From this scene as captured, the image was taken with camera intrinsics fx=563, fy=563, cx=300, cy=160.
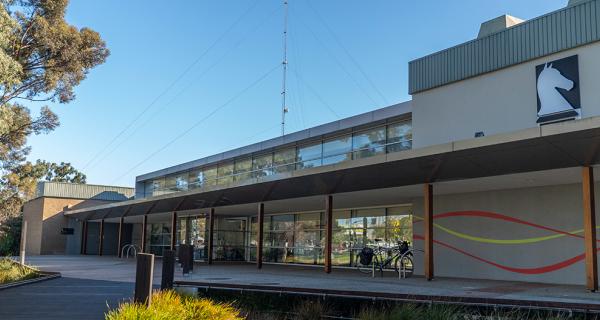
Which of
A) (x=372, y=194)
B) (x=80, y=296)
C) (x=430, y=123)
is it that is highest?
(x=430, y=123)

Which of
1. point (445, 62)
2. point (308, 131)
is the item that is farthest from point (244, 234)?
point (445, 62)

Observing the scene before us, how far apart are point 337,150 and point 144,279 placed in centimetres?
1673

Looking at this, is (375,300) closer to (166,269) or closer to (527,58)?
(166,269)

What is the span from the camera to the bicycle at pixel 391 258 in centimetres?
1778

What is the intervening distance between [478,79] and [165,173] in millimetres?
26535

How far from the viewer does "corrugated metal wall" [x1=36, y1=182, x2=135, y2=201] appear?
147 feet

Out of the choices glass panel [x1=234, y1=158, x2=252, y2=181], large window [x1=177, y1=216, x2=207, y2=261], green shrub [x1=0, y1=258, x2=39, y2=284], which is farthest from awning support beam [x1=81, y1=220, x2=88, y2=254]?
Answer: green shrub [x1=0, y1=258, x2=39, y2=284]

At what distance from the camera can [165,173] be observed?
3956cm

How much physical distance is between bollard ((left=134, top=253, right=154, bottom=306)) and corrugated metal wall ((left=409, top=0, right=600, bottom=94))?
13.0 meters

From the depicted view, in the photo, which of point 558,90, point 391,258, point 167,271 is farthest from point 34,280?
point 558,90

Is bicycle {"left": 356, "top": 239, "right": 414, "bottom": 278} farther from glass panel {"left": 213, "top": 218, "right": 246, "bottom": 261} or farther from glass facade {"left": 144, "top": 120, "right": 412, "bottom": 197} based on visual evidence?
glass panel {"left": 213, "top": 218, "right": 246, "bottom": 261}

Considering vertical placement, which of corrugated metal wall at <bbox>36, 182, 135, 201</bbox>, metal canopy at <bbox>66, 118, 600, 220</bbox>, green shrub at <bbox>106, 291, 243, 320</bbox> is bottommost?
green shrub at <bbox>106, 291, 243, 320</bbox>

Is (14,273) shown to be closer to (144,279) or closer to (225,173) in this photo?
(144,279)

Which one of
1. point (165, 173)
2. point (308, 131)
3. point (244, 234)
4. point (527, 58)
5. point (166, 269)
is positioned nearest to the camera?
point (166, 269)
